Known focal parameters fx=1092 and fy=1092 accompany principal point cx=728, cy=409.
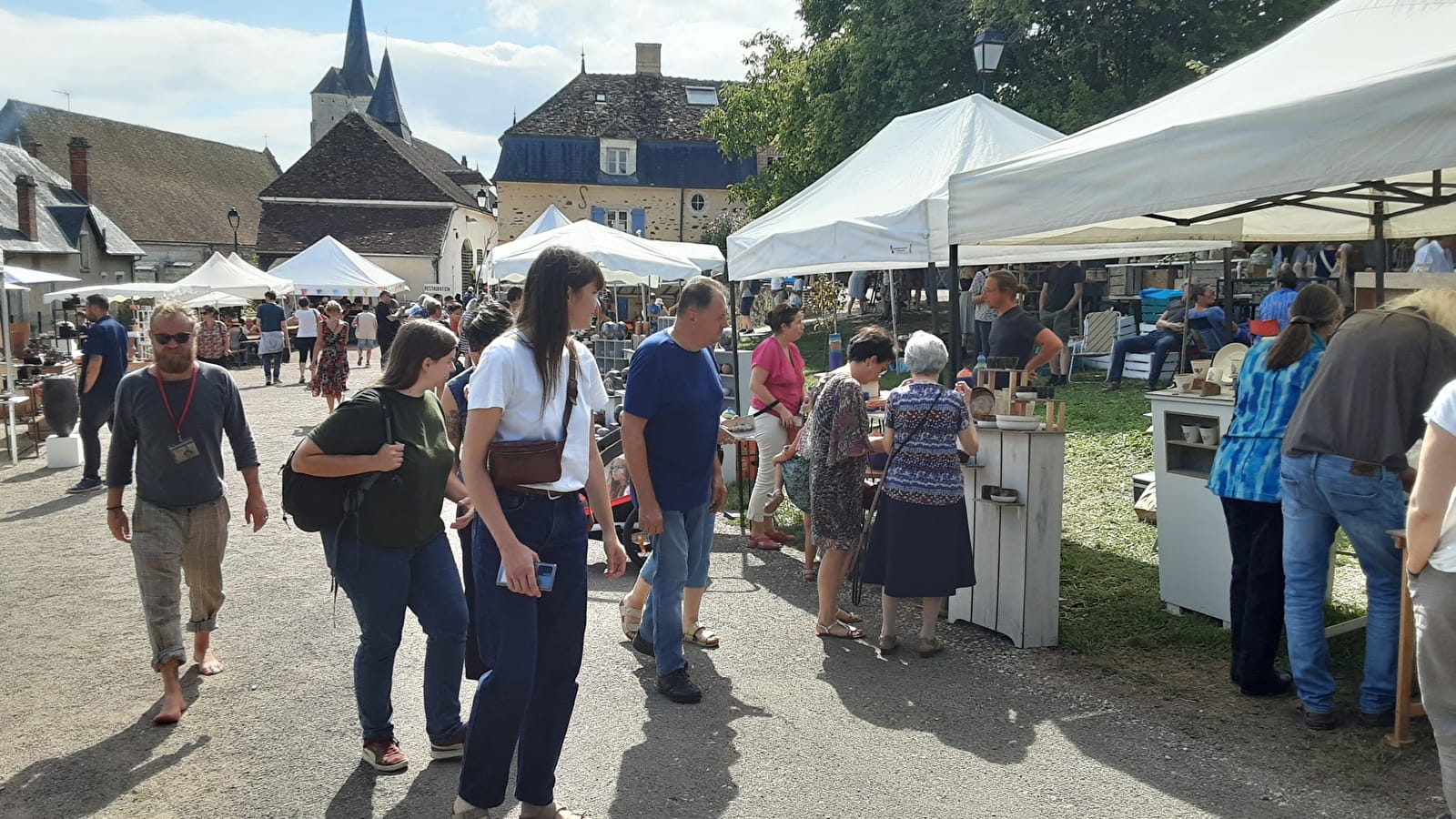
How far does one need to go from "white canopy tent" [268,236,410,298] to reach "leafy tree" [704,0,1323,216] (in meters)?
10.8

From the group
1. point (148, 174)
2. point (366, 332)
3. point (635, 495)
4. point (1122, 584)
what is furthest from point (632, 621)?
point (148, 174)

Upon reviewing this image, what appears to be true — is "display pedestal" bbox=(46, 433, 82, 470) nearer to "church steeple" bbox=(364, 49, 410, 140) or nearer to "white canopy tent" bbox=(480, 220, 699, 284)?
"white canopy tent" bbox=(480, 220, 699, 284)

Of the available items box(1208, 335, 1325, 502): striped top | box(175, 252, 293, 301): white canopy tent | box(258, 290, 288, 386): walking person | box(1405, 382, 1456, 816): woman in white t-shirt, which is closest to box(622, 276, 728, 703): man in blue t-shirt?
box(1208, 335, 1325, 502): striped top

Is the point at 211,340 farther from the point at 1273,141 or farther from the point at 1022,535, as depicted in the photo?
the point at 1273,141

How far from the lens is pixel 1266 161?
165 inches

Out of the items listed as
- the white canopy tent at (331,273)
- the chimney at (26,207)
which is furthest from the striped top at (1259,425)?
the chimney at (26,207)

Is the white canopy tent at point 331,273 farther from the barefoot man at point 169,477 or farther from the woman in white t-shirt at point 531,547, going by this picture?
the woman in white t-shirt at point 531,547

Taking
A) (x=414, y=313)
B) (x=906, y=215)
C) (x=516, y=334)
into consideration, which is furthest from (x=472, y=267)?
(x=516, y=334)

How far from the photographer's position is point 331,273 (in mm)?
25812

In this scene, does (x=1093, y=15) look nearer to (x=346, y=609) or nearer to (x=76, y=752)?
(x=346, y=609)

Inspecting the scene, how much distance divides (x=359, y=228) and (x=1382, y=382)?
2019 inches

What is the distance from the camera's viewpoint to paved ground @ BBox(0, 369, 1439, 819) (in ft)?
13.0

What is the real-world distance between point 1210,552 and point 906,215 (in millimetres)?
3002

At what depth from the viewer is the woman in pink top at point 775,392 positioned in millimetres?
7781
